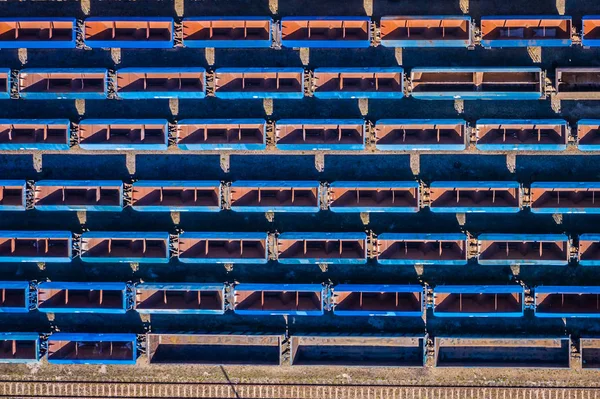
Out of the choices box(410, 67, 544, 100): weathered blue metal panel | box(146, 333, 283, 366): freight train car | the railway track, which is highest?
box(410, 67, 544, 100): weathered blue metal panel

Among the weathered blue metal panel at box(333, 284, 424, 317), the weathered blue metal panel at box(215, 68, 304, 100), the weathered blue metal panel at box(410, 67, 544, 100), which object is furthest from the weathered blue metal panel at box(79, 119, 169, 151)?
the weathered blue metal panel at box(410, 67, 544, 100)

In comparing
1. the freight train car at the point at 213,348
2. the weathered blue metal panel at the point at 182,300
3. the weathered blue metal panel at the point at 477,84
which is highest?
the weathered blue metal panel at the point at 477,84

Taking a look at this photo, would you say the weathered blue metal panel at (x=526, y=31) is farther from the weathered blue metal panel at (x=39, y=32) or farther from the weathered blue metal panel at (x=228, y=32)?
the weathered blue metal panel at (x=39, y=32)

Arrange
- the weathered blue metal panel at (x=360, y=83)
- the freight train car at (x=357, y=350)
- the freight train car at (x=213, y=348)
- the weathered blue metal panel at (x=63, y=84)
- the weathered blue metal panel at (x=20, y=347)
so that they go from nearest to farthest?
the weathered blue metal panel at (x=360, y=83) → the weathered blue metal panel at (x=63, y=84) → the weathered blue metal panel at (x=20, y=347) → the freight train car at (x=357, y=350) → the freight train car at (x=213, y=348)

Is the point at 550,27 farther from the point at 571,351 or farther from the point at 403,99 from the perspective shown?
the point at 571,351

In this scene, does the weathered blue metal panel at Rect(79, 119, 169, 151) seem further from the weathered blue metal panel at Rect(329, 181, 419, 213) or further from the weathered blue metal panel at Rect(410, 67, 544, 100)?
the weathered blue metal panel at Rect(410, 67, 544, 100)

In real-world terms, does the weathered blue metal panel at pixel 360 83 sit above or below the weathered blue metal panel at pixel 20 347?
above

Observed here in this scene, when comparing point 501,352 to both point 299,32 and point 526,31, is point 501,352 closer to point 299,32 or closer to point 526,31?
point 526,31

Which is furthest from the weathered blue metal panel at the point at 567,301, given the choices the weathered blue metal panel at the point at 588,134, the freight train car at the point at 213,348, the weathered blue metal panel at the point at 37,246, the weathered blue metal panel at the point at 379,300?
the weathered blue metal panel at the point at 37,246
